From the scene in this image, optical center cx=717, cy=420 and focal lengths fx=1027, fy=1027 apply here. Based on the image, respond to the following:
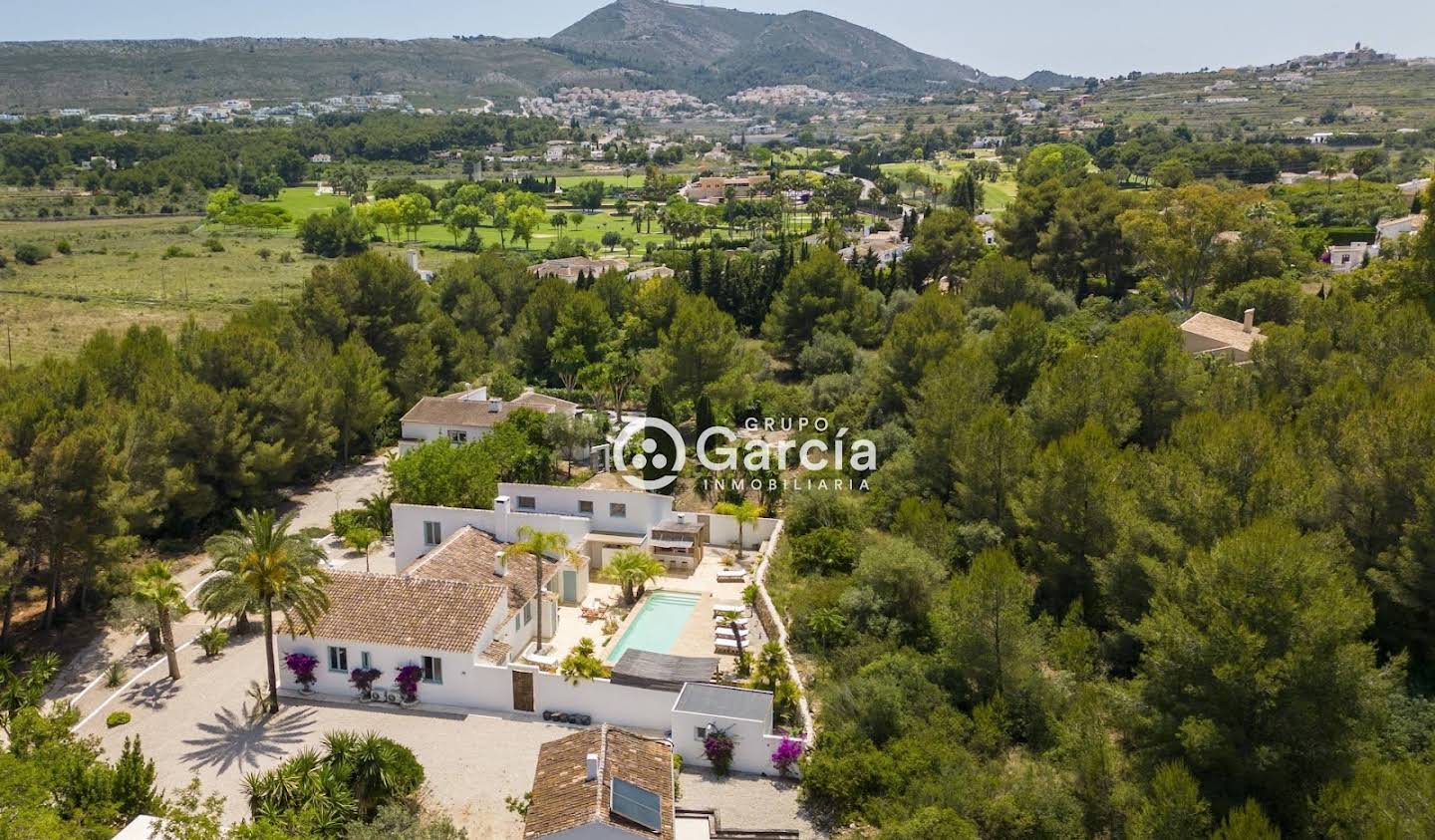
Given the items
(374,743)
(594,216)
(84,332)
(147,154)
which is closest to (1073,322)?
(374,743)

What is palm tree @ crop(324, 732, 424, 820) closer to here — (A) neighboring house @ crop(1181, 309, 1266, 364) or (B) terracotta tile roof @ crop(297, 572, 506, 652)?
(B) terracotta tile roof @ crop(297, 572, 506, 652)

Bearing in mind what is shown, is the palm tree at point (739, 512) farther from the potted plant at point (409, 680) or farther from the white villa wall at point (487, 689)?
the potted plant at point (409, 680)

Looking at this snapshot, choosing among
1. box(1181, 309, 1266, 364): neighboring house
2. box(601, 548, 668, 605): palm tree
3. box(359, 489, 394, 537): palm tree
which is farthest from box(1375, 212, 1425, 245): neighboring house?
box(359, 489, 394, 537): palm tree

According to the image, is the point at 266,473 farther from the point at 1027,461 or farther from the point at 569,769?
the point at 1027,461

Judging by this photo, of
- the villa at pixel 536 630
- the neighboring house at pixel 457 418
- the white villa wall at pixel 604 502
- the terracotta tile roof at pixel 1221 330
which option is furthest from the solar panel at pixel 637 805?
the terracotta tile roof at pixel 1221 330

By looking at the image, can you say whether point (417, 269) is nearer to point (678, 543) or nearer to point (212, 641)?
point (678, 543)
